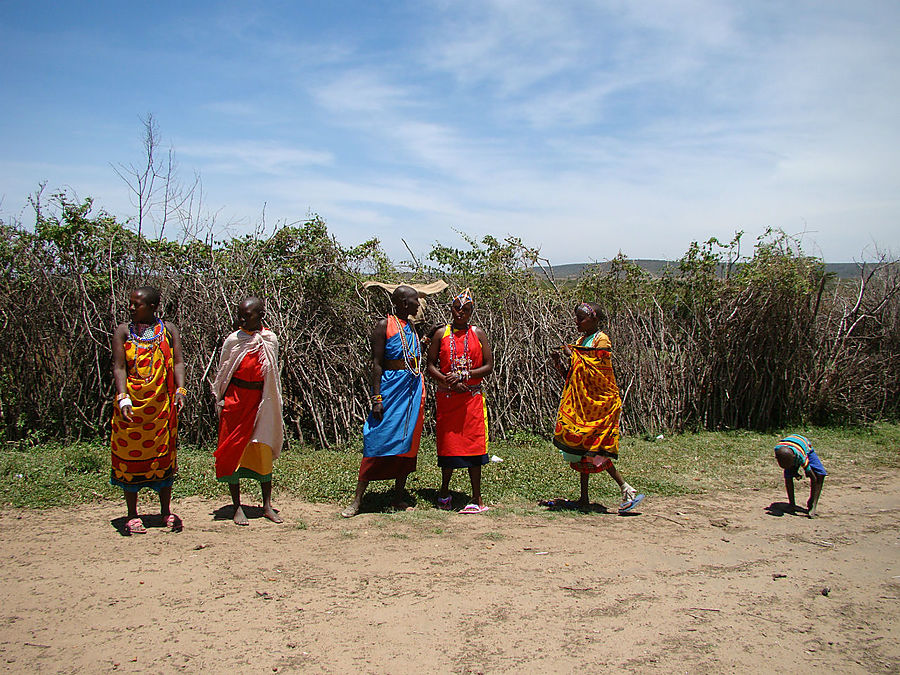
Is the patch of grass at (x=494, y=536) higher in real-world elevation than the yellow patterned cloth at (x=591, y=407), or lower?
lower

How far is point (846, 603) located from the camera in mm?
3344

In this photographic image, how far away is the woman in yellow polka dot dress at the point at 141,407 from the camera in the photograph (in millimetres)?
4234

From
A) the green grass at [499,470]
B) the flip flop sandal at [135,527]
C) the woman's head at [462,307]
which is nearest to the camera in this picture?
the flip flop sandal at [135,527]

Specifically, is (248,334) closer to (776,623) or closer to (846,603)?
(776,623)

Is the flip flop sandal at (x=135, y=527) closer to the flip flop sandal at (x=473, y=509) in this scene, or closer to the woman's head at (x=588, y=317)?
the flip flop sandal at (x=473, y=509)

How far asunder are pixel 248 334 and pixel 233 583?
1.81 metres

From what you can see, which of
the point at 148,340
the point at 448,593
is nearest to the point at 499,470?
the point at 448,593

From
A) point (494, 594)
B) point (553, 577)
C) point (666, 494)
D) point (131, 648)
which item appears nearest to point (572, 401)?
point (666, 494)

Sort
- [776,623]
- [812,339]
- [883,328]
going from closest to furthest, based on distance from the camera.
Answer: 1. [776,623]
2. [812,339]
3. [883,328]

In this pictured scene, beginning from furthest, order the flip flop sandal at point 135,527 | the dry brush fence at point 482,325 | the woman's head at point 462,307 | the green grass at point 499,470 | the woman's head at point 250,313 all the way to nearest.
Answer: the dry brush fence at point 482,325 → the green grass at point 499,470 → the woman's head at point 462,307 → the woman's head at point 250,313 → the flip flop sandal at point 135,527

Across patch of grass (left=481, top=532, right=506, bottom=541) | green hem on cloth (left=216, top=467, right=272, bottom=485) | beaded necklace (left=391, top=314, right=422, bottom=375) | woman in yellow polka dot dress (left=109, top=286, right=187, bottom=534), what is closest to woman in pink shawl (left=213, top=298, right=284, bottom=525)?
green hem on cloth (left=216, top=467, right=272, bottom=485)

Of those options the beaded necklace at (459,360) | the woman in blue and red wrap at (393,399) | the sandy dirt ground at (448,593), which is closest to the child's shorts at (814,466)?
the sandy dirt ground at (448,593)

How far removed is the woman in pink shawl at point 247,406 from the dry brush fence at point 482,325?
2.25m

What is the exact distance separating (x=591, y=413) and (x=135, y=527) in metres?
3.38
